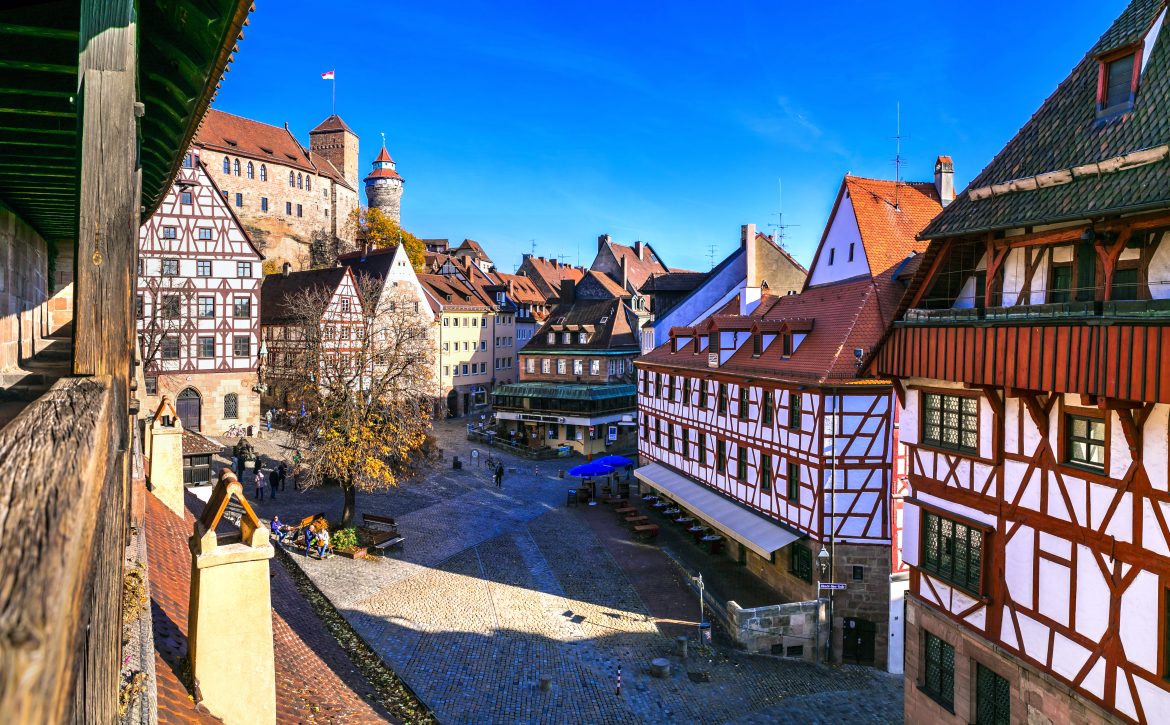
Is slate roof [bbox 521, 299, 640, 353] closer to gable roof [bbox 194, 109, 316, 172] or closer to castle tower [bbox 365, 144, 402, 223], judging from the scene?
gable roof [bbox 194, 109, 316, 172]

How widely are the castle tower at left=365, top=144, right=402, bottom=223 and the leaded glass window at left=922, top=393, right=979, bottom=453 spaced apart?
80129mm

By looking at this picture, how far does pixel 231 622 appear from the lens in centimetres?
592

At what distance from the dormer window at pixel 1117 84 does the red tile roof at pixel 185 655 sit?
1227cm

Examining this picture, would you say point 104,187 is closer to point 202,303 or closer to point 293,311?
point 202,303

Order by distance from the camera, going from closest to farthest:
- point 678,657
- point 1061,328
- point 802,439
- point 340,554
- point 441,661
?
point 1061,328 → point 441,661 → point 678,657 → point 802,439 → point 340,554

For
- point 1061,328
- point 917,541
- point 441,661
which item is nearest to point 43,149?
point 1061,328

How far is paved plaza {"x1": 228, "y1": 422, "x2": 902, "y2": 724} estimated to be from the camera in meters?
15.9

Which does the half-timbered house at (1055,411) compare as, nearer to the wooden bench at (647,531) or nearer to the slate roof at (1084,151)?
the slate roof at (1084,151)

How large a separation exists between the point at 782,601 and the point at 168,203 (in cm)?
3401

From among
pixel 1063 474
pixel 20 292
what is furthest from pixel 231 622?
pixel 1063 474

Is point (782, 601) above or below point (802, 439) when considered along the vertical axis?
below

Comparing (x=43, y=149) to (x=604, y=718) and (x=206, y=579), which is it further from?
(x=604, y=718)

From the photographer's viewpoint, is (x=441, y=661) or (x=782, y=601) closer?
(x=441, y=661)

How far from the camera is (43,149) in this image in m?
4.37
